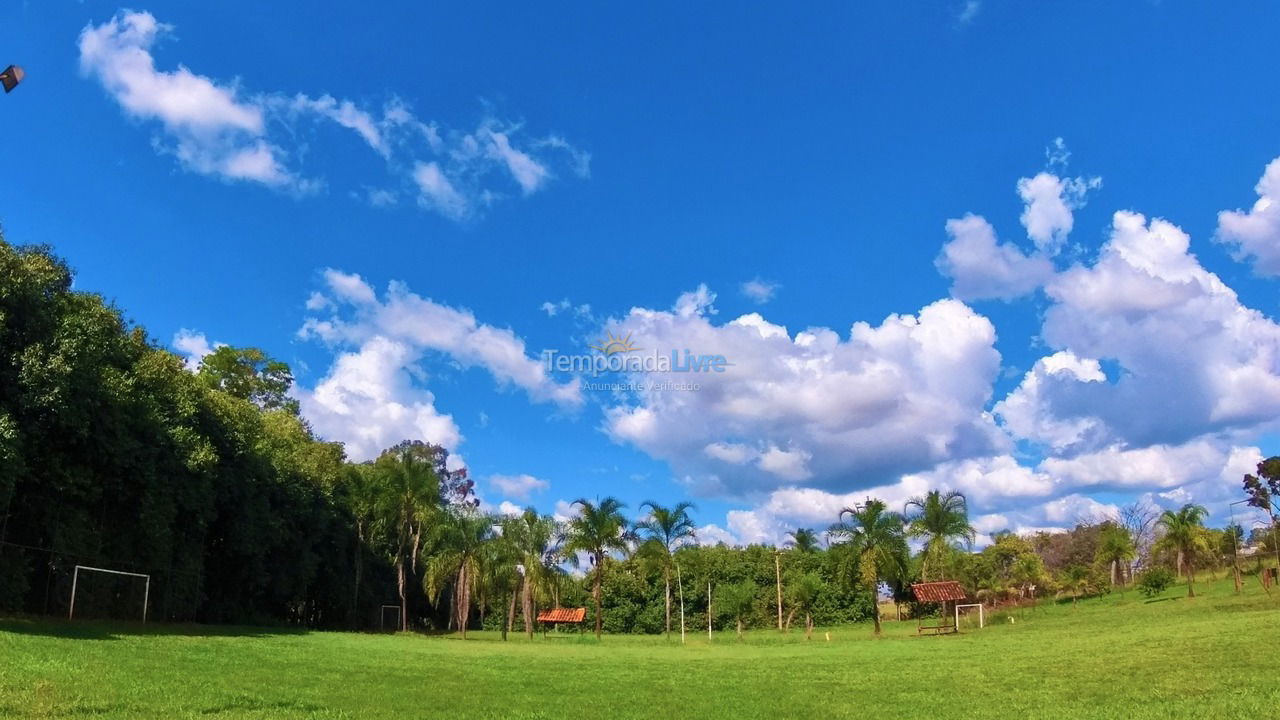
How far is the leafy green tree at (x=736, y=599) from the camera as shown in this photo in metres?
64.8

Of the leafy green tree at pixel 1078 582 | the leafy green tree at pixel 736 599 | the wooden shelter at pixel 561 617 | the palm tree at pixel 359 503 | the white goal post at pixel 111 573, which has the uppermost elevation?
the palm tree at pixel 359 503

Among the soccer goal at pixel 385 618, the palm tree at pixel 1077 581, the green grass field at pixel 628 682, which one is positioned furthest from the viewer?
the palm tree at pixel 1077 581

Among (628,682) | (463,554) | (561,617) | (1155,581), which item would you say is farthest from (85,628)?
(1155,581)

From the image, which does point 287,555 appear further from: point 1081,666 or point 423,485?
point 1081,666

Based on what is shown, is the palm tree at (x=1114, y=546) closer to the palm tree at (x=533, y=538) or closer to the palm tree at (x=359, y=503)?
the palm tree at (x=533, y=538)

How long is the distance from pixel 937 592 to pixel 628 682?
36691mm

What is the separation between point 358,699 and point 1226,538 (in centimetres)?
6887

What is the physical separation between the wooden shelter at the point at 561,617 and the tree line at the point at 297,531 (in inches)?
56.7

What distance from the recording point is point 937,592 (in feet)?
161

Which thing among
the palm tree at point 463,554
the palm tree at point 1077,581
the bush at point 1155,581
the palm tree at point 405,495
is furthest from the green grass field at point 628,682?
the palm tree at point 1077,581

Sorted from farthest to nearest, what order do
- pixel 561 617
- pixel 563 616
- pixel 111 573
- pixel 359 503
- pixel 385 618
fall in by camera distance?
1. pixel 563 616
2. pixel 561 617
3. pixel 385 618
4. pixel 359 503
5. pixel 111 573

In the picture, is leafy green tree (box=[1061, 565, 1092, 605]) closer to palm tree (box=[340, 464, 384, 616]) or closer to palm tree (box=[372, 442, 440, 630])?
palm tree (box=[372, 442, 440, 630])

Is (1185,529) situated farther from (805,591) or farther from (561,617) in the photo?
(561,617)

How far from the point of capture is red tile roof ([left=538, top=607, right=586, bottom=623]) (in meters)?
66.8
